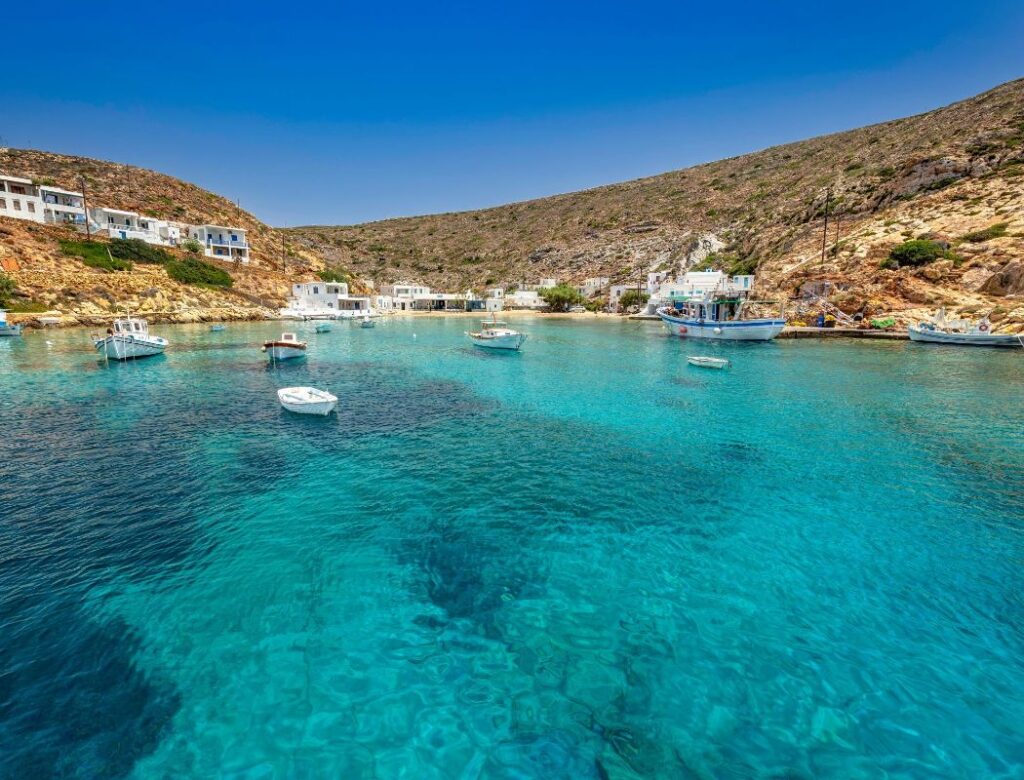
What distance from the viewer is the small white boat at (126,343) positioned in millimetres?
34531

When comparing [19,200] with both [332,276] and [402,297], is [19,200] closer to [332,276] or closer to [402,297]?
[332,276]

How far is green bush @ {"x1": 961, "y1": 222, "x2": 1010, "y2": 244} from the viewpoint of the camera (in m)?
→ 56.6

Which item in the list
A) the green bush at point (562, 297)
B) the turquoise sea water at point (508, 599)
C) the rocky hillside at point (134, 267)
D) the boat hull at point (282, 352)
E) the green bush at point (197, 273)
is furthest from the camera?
the green bush at point (562, 297)

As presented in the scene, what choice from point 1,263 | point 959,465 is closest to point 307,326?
point 1,263

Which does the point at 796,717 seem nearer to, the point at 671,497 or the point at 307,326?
the point at 671,497

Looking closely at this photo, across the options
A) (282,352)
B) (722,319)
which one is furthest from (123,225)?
(722,319)

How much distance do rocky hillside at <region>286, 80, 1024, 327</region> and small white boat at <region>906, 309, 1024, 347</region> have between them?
606cm

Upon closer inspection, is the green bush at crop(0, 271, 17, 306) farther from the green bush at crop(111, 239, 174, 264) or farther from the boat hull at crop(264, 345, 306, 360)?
the boat hull at crop(264, 345, 306, 360)

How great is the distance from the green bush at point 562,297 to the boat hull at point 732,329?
2162 inches

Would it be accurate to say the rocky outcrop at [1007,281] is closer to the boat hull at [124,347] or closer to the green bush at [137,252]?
the boat hull at [124,347]

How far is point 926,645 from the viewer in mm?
8266

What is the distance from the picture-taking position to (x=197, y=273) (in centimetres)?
7931

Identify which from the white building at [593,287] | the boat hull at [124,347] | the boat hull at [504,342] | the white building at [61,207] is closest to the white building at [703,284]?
the white building at [593,287]

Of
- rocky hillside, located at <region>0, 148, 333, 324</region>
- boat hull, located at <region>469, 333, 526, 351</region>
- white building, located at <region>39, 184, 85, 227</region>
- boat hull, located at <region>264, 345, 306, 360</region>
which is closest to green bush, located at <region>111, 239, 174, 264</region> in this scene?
rocky hillside, located at <region>0, 148, 333, 324</region>
